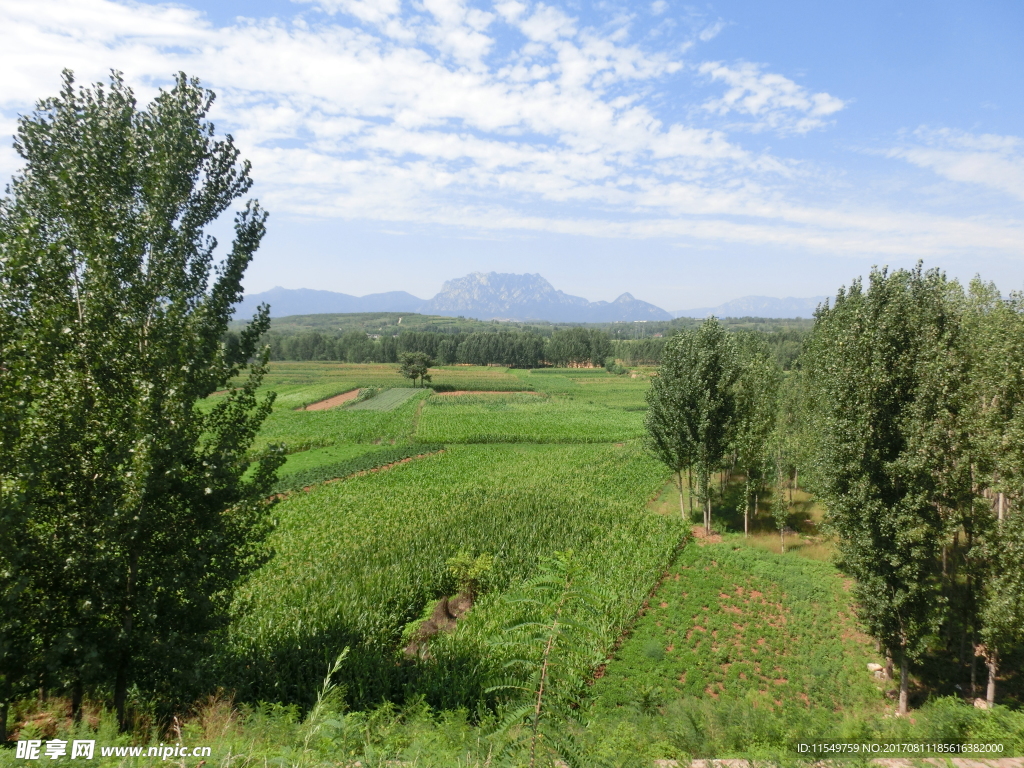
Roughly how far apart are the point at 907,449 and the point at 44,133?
65.6ft

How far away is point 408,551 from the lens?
63.4ft

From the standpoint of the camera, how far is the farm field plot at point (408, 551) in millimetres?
11891

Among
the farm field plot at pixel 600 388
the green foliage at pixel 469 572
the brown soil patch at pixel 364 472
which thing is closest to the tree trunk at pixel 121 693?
the green foliage at pixel 469 572

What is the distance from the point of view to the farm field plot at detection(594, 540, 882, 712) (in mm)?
12305

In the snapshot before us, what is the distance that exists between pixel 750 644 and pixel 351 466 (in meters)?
28.9

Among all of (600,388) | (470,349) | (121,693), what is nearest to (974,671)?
(121,693)

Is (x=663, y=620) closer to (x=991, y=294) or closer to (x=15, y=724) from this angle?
(x=15, y=724)

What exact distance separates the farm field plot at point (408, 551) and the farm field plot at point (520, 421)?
1029 centimetres

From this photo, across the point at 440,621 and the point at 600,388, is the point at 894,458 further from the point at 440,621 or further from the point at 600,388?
the point at 600,388

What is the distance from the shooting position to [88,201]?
8.33 m

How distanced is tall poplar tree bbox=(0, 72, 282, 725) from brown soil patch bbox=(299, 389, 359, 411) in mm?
54971

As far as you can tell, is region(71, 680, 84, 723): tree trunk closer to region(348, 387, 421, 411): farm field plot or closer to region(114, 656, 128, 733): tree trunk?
region(114, 656, 128, 733): tree trunk
